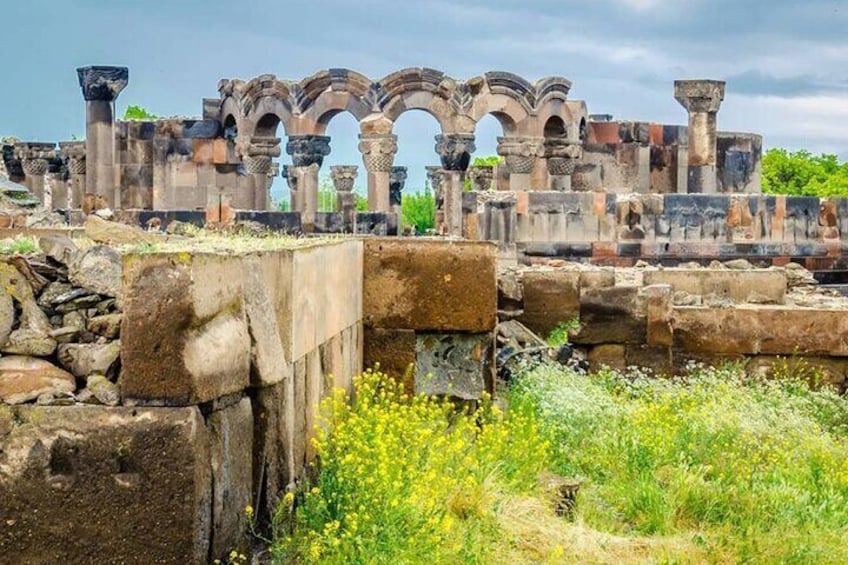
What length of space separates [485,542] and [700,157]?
20900mm

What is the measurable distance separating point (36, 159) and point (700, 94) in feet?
50.4

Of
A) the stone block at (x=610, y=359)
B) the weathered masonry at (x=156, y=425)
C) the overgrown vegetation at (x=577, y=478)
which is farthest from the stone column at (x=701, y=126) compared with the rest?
the weathered masonry at (x=156, y=425)

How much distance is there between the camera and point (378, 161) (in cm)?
2383

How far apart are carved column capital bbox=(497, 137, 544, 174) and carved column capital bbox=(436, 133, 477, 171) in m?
0.62

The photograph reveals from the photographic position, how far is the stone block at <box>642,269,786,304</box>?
→ 42.8 ft

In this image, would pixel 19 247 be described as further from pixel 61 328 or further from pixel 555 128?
pixel 555 128

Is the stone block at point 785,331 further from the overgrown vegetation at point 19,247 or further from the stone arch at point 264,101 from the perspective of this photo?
the stone arch at point 264,101

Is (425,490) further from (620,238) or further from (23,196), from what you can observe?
(620,238)

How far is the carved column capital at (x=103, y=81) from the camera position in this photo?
1011 inches

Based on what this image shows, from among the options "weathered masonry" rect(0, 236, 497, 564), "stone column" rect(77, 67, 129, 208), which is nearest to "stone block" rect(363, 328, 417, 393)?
"weathered masonry" rect(0, 236, 497, 564)

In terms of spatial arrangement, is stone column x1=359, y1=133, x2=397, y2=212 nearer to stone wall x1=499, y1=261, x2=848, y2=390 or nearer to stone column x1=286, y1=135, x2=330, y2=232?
stone column x1=286, y1=135, x2=330, y2=232

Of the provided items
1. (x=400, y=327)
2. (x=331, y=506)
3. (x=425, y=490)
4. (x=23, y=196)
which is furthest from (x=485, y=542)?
(x=23, y=196)

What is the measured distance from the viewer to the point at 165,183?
89.3 ft

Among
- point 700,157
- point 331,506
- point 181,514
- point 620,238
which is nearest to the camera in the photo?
point 181,514
